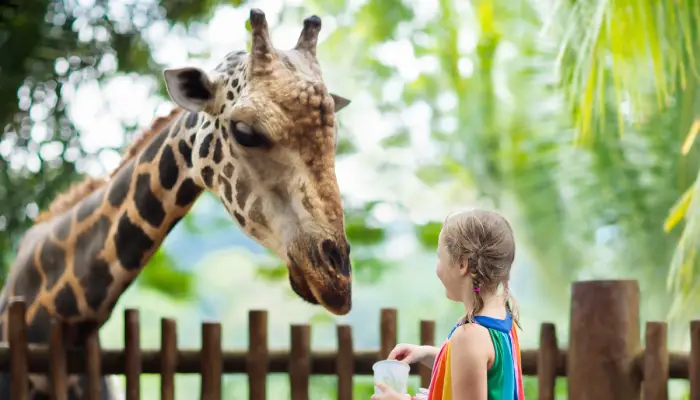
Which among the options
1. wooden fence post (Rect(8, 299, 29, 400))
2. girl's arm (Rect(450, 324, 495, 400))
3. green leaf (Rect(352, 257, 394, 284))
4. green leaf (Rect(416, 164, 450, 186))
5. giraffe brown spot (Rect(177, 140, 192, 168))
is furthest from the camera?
green leaf (Rect(416, 164, 450, 186))

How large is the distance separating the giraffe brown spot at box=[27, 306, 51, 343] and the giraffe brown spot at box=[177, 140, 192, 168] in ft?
2.51

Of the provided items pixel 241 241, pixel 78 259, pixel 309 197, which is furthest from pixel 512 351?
pixel 241 241

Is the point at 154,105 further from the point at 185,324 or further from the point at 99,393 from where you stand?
the point at 185,324

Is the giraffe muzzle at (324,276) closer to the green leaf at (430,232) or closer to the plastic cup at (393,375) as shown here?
the plastic cup at (393,375)

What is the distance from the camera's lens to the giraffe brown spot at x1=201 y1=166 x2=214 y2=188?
2.48 m

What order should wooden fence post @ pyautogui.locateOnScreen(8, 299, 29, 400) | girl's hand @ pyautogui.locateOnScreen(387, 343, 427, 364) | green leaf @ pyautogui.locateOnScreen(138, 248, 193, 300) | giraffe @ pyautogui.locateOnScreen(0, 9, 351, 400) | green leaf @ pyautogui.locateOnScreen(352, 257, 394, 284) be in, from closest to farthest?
girl's hand @ pyautogui.locateOnScreen(387, 343, 427, 364) < giraffe @ pyautogui.locateOnScreen(0, 9, 351, 400) < wooden fence post @ pyautogui.locateOnScreen(8, 299, 29, 400) < green leaf @ pyautogui.locateOnScreen(352, 257, 394, 284) < green leaf @ pyautogui.locateOnScreen(138, 248, 193, 300)

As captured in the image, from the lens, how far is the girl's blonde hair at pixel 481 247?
5.50ft

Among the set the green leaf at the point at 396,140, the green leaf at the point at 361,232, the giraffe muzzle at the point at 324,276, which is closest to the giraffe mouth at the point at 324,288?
the giraffe muzzle at the point at 324,276

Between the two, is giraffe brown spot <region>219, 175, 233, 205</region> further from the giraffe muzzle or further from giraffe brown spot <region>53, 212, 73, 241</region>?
giraffe brown spot <region>53, 212, 73, 241</region>

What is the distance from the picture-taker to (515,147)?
10.6 meters

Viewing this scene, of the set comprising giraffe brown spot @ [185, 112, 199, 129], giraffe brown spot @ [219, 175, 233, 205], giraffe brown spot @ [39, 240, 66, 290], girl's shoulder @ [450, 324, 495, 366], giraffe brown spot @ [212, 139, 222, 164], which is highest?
giraffe brown spot @ [185, 112, 199, 129]

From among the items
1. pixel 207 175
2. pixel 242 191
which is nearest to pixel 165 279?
pixel 207 175

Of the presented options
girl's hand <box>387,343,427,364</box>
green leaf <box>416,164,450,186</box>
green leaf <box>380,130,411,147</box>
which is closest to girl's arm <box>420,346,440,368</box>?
girl's hand <box>387,343,427,364</box>

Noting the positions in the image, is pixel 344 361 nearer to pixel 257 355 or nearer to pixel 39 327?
pixel 257 355
